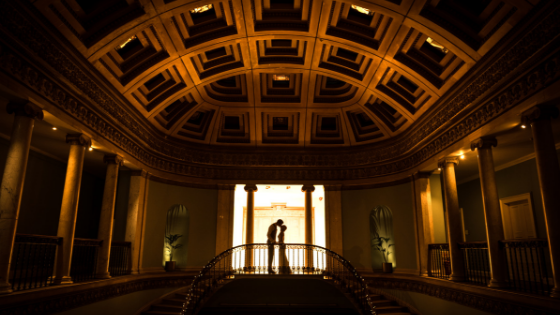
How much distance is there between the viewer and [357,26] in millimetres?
10680

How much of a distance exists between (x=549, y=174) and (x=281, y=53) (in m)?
8.42

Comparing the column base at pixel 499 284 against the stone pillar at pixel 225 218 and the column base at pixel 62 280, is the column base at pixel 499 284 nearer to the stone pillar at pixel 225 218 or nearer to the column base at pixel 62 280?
the stone pillar at pixel 225 218

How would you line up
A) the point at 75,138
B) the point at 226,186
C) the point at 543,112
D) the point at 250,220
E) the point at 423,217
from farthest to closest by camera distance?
the point at 226,186
the point at 250,220
the point at 423,217
the point at 75,138
the point at 543,112

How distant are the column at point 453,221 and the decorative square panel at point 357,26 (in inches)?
154

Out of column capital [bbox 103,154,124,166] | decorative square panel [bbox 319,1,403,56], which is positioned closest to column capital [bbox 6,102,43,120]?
column capital [bbox 103,154,124,166]

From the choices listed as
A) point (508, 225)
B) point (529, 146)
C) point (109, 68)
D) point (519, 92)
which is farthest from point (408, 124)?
point (109, 68)

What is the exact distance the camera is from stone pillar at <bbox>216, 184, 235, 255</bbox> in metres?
14.3

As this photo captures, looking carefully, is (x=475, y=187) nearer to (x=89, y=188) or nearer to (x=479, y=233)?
(x=479, y=233)

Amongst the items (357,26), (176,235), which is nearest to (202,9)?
(357,26)

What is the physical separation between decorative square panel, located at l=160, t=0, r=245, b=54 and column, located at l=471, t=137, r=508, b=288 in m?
7.31

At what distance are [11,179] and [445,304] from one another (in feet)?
35.6

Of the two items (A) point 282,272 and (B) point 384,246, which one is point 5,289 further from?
(B) point 384,246

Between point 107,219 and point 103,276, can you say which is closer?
point 103,276

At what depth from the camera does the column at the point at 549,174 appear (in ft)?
21.7
